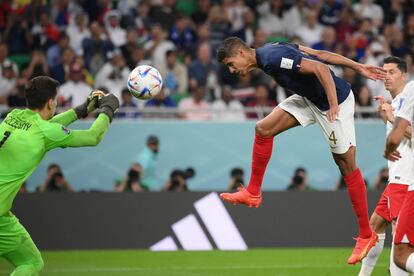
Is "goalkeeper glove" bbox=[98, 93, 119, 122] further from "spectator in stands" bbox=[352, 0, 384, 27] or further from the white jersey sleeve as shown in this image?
"spectator in stands" bbox=[352, 0, 384, 27]

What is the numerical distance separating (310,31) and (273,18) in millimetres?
920

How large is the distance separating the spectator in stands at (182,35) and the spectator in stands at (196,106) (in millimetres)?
1702

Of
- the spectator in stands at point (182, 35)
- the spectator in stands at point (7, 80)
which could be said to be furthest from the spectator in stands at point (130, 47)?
the spectator in stands at point (7, 80)

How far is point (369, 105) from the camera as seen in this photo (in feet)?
60.7

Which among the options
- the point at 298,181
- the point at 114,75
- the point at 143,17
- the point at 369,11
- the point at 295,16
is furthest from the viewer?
the point at 369,11

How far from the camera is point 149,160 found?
17203 millimetres

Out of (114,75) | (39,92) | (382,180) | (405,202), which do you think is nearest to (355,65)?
(405,202)

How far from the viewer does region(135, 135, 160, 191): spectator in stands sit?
17.2 metres

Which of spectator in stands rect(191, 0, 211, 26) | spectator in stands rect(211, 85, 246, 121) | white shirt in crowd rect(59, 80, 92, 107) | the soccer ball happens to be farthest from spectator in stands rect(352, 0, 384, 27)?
the soccer ball

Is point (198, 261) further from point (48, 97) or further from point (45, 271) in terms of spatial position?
point (48, 97)

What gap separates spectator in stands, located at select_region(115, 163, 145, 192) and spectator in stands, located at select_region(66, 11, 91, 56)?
3.19 meters

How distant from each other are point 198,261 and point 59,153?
4103mm

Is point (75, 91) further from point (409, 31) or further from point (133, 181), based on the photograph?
point (409, 31)

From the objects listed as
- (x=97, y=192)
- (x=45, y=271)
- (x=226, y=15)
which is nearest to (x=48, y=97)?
(x=45, y=271)
